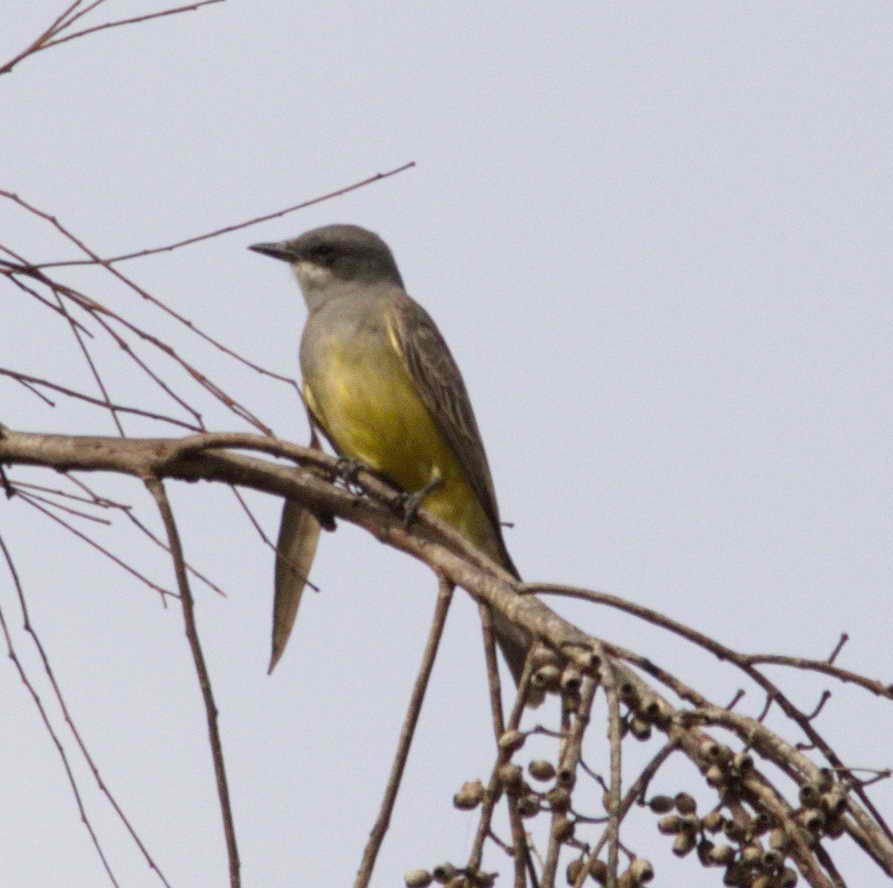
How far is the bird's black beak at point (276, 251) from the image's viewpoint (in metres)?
8.75

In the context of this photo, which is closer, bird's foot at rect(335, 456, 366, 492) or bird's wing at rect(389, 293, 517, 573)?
bird's foot at rect(335, 456, 366, 492)

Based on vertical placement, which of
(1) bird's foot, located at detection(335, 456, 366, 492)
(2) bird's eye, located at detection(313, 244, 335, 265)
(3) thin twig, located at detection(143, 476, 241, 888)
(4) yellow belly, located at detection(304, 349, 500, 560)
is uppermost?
(2) bird's eye, located at detection(313, 244, 335, 265)

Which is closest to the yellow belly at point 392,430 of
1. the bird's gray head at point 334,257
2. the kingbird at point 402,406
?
the kingbird at point 402,406

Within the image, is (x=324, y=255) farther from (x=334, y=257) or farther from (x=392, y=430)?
(x=392, y=430)

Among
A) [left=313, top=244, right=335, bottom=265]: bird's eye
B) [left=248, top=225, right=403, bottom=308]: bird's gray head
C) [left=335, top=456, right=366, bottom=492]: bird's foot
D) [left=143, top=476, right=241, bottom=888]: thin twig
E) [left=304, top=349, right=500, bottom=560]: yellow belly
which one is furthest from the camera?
[left=313, top=244, right=335, bottom=265]: bird's eye

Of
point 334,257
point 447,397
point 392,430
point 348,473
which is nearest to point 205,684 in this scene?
point 348,473

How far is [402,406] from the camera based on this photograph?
738cm

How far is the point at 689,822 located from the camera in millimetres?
2930

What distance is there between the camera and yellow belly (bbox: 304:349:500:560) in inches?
283

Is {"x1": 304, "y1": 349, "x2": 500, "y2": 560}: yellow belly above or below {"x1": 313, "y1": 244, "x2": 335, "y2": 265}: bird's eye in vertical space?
below

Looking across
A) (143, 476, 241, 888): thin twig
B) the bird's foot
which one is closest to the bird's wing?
the bird's foot

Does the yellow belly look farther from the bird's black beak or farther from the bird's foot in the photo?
the bird's foot

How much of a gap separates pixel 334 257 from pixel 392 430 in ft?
5.75

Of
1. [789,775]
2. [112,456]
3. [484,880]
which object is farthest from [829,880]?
[112,456]
